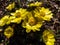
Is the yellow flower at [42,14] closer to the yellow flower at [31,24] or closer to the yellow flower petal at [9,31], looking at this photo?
the yellow flower at [31,24]

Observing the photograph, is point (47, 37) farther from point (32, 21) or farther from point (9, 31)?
point (9, 31)

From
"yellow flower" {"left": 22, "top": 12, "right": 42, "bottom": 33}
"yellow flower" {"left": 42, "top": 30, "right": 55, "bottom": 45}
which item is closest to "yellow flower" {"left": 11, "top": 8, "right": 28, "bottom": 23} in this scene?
"yellow flower" {"left": 22, "top": 12, "right": 42, "bottom": 33}

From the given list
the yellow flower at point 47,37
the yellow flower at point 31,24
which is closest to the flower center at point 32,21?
the yellow flower at point 31,24

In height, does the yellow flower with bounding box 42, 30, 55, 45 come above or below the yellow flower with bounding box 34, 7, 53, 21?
below

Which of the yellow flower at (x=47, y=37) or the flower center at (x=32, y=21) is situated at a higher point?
the flower center at (x=32, y=21)

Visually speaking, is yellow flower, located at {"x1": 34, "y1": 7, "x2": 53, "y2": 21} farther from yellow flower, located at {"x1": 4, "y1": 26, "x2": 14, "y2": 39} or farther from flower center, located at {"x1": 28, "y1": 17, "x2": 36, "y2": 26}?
yellow flower, located at {"x1": 4, "y1": 26, "x2": 14, "y2": 39}

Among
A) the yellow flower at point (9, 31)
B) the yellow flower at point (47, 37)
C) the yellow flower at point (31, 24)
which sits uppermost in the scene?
the yellow flower at point (31, 24)

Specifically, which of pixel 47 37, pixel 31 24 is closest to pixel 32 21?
pixel 31 24

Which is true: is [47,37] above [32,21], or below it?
below
